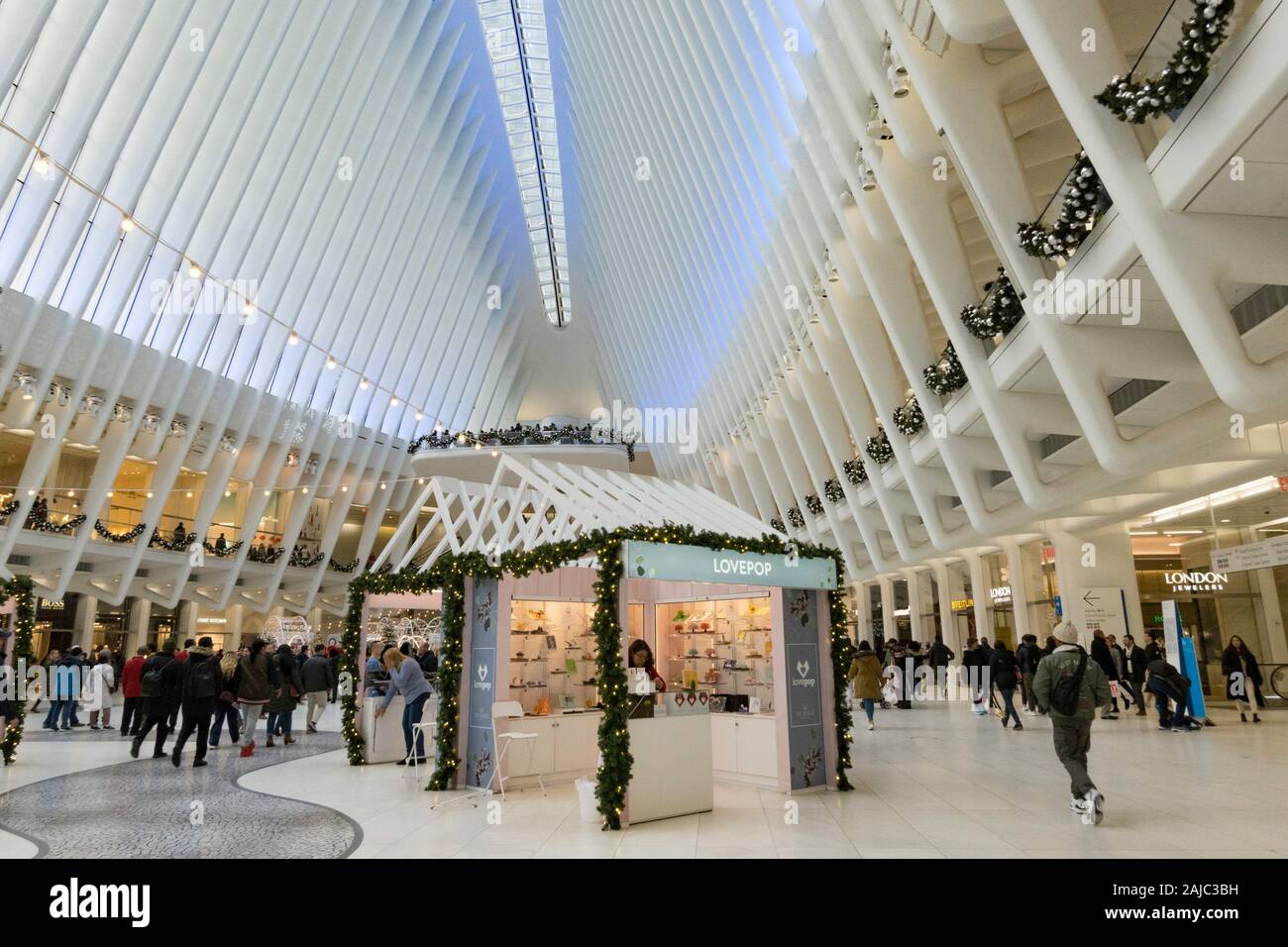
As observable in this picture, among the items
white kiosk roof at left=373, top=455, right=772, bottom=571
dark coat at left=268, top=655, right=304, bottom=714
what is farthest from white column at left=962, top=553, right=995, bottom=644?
dark coat at left=268, top=655, right=304, bottom=714

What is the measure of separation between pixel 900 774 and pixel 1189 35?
7343mm

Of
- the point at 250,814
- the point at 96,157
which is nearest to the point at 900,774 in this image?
the point at 250,814

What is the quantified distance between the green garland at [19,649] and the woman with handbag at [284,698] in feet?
10.1

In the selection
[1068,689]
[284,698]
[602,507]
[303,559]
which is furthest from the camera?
[303,559]

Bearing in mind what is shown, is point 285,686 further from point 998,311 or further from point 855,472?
point 855,472

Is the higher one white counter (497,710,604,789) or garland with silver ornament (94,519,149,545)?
garland with silver ornament (94,519,149,545)

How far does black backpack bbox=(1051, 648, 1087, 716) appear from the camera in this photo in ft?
20.5

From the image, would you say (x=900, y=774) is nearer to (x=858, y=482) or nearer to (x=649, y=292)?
(x=858, y=482)

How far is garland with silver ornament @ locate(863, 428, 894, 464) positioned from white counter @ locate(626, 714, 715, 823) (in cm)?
949

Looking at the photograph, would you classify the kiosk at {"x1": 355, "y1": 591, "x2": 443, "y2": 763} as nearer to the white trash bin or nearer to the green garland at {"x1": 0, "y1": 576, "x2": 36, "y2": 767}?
the green garland at {"x1": 0, "y1": 576, "x2": 36, "y2": 767}

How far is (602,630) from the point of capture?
7195mm

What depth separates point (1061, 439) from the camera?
11.8 m

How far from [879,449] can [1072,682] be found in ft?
32.3
